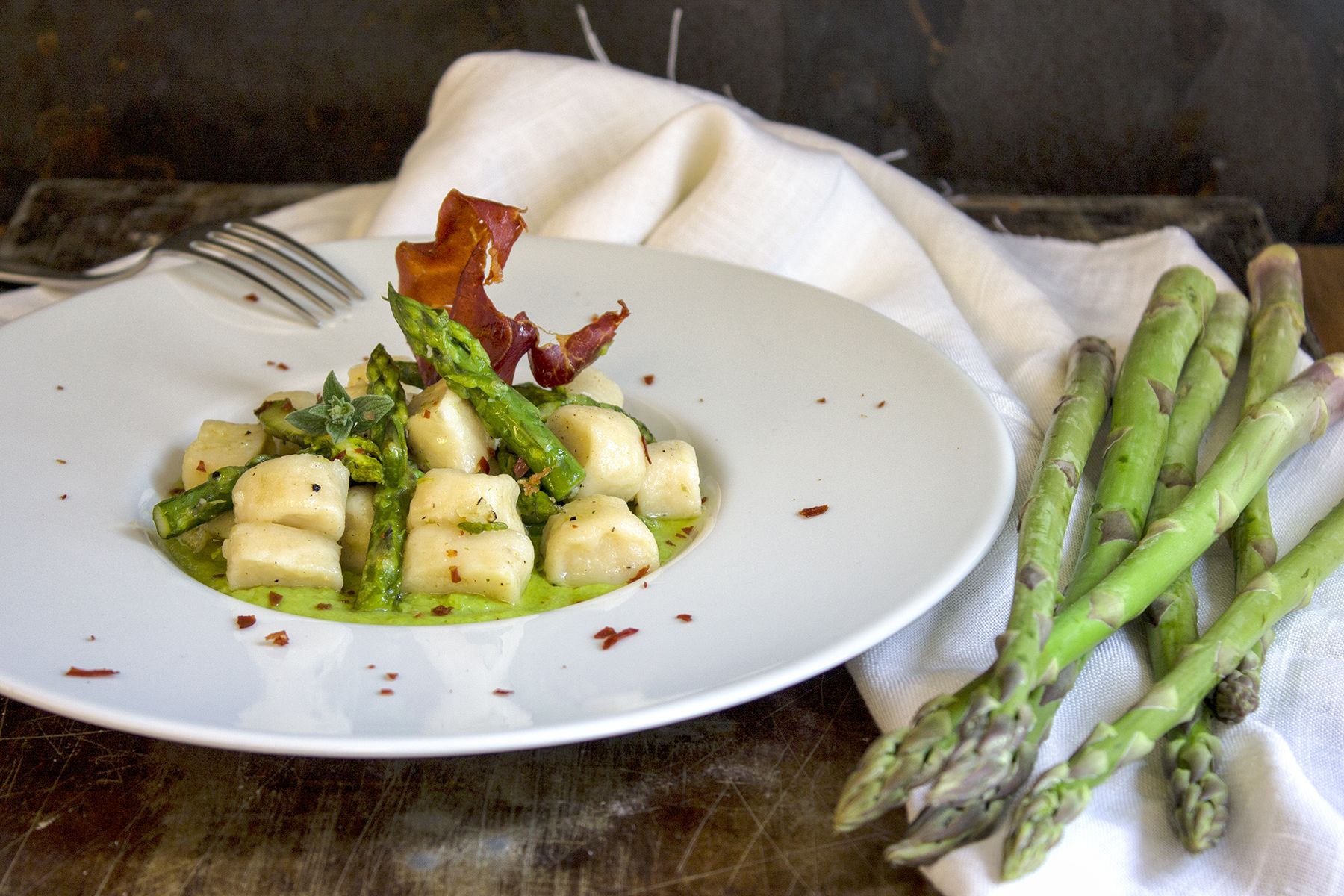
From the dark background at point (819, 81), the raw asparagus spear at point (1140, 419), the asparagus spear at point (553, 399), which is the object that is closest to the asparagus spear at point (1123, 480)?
the raw asparagus spear at point (1140, 419)

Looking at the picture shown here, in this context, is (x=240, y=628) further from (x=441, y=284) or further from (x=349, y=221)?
(x=349, y=221)

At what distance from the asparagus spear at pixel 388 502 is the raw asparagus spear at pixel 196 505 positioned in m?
0.19

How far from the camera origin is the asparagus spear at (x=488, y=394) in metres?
2.04

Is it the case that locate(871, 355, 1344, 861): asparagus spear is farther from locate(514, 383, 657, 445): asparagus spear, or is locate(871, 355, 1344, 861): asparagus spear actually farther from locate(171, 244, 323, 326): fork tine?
locate(171, 244, 323, 326): fork tine

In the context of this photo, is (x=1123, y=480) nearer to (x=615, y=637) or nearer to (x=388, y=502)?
(x=615, y=637)

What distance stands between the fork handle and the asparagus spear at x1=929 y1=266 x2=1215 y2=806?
215cm

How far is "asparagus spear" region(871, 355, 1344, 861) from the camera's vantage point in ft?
4.92

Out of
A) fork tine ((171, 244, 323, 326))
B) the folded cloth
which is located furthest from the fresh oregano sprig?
the folded cloth

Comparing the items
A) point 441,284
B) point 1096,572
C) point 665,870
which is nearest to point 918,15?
point 441,284

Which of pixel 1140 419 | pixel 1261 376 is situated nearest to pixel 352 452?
pixel 1140 419

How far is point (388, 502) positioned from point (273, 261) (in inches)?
36.5

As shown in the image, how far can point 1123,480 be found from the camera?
203 cm

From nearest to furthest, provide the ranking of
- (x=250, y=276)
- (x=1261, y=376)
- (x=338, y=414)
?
(x=338, y=414), (x=1261, y=376), (x=250, y=276)

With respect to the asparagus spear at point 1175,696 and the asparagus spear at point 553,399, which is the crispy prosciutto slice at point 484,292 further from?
the asparagus spear at point 1175,696
